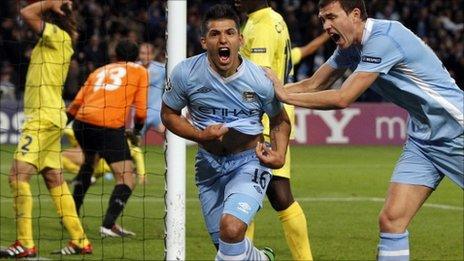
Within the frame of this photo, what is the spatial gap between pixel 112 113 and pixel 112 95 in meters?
0.31

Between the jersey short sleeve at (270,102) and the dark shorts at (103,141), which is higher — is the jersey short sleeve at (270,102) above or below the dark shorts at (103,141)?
above

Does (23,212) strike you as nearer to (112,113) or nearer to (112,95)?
(112,113)

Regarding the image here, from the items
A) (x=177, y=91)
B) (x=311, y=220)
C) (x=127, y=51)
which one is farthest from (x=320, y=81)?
(x=311, y=220)

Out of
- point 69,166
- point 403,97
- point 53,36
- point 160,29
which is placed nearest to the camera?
point 403,97

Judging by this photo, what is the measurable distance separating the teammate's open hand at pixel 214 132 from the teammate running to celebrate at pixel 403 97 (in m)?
0.45

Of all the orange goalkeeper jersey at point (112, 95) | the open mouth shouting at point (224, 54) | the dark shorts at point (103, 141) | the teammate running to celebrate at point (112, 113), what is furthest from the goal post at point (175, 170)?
the orange goalkeeper jersey at point (112, 95)

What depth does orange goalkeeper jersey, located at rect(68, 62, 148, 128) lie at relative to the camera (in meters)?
12.3

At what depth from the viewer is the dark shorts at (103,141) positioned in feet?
39.8

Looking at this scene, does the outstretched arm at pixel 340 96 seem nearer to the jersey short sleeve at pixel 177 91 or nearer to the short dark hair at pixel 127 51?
the jersey short sleeve at pixel 177 91

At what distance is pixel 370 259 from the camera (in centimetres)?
1071

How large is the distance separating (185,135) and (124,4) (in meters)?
18.2

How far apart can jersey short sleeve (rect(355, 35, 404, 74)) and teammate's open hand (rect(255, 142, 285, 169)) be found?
81cm

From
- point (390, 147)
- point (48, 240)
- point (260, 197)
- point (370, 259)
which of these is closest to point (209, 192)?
point (260, 197)

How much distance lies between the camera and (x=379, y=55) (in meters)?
7.61
